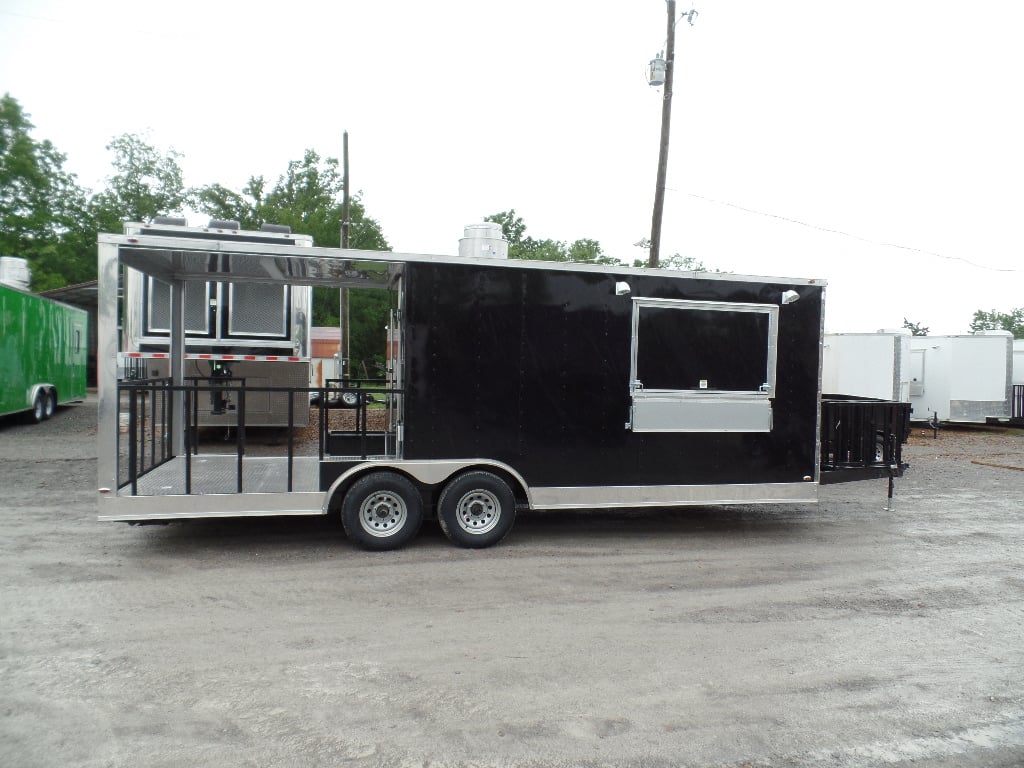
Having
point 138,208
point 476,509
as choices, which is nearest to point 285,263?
point 476,509

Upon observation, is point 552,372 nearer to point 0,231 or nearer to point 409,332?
point 409,332

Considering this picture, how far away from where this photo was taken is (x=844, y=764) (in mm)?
3525

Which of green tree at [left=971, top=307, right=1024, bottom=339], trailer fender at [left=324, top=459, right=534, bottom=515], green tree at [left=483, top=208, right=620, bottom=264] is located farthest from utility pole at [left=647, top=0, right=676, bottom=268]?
green tree at [left=971, top=307, right=1024, bottom=339]

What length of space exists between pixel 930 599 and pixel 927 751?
2700 mm

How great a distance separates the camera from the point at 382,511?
22.9 feet

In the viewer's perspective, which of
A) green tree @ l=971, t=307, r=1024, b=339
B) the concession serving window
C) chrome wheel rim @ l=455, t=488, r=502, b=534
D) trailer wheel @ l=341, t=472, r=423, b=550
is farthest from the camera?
green tree @ l=971, t=307, r=1024, b=339

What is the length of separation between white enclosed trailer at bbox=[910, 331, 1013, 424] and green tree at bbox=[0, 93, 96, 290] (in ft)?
114

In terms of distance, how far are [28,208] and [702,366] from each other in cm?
3718

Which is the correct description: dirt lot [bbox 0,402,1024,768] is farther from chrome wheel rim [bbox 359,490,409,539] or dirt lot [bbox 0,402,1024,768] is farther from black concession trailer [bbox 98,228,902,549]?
black concession trailer [bbox 98,228,902,549]

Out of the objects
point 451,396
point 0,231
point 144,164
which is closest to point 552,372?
point 451,396

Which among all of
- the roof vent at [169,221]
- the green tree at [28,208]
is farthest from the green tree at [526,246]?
the roof vent at [169,221]

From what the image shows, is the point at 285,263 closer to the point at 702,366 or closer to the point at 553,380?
the point at 553,380

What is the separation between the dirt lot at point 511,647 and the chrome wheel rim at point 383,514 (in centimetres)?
24

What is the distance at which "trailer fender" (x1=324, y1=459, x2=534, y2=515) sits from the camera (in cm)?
678
